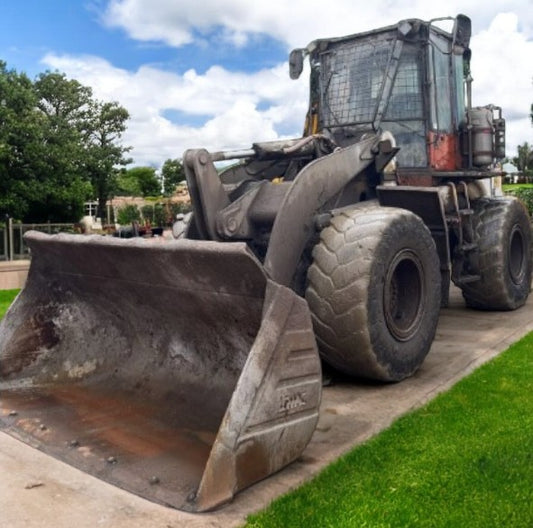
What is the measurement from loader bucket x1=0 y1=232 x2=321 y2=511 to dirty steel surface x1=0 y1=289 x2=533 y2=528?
0.08 metres

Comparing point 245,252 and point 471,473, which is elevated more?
point 245,252

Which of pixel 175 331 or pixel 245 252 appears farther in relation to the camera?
pixel 175 331

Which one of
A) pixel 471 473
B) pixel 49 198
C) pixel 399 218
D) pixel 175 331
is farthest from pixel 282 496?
pixel 49 198

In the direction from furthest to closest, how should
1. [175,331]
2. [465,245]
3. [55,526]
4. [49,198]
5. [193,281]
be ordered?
[49,198] → [465,245] → [175,331] → [193,281] → [55,526]

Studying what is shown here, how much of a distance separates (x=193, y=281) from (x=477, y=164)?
4.46 meters

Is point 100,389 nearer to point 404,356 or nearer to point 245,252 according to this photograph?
point 245,252

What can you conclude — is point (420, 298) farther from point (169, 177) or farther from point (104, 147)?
point (169, 177)

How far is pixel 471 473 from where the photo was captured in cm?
332

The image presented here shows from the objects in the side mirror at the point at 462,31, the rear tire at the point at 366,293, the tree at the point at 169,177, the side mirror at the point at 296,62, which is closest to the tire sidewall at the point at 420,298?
the rear tire at the point at 366,293

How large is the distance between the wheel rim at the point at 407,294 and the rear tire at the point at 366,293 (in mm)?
10

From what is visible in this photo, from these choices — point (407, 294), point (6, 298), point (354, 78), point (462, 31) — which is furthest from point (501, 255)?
point (6, 298)

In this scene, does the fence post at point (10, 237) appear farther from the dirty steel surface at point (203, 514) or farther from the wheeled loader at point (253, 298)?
the dirty steel surface at point (203, 514)

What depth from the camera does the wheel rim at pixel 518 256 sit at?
8016 mm

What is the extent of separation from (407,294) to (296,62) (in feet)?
9.62
